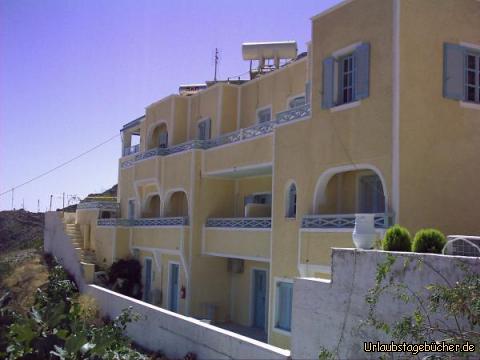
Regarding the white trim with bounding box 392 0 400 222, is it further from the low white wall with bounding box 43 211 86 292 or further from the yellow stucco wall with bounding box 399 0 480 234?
the low white wall with bounding box 43 211 86 292

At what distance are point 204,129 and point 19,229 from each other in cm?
2531

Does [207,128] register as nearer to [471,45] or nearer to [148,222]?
[148,222]

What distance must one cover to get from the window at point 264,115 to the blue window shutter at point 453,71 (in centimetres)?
846

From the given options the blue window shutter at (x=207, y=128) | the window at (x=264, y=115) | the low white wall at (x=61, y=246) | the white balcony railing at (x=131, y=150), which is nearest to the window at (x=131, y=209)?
the white balcony railing at (x=131, y=150)

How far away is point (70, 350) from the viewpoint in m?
11.0

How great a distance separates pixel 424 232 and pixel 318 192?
5357 millimetres

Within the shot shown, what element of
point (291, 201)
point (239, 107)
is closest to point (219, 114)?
point (239, 107)

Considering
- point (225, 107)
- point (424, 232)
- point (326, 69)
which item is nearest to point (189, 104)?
point (225, 107)

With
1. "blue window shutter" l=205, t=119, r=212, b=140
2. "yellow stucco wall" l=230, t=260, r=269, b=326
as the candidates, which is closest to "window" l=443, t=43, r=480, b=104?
"yellow stucco wall" l=230, t=260, r=269, b=326

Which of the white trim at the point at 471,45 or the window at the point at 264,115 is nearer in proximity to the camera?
the white trim at the point at 471,45

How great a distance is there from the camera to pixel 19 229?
138 ft

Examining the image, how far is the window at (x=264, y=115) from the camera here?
19938mm

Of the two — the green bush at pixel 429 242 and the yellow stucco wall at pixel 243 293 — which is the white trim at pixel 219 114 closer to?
the yellow stucco wall at pixel 243 293

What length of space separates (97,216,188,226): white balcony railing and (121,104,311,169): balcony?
8.58 feet
